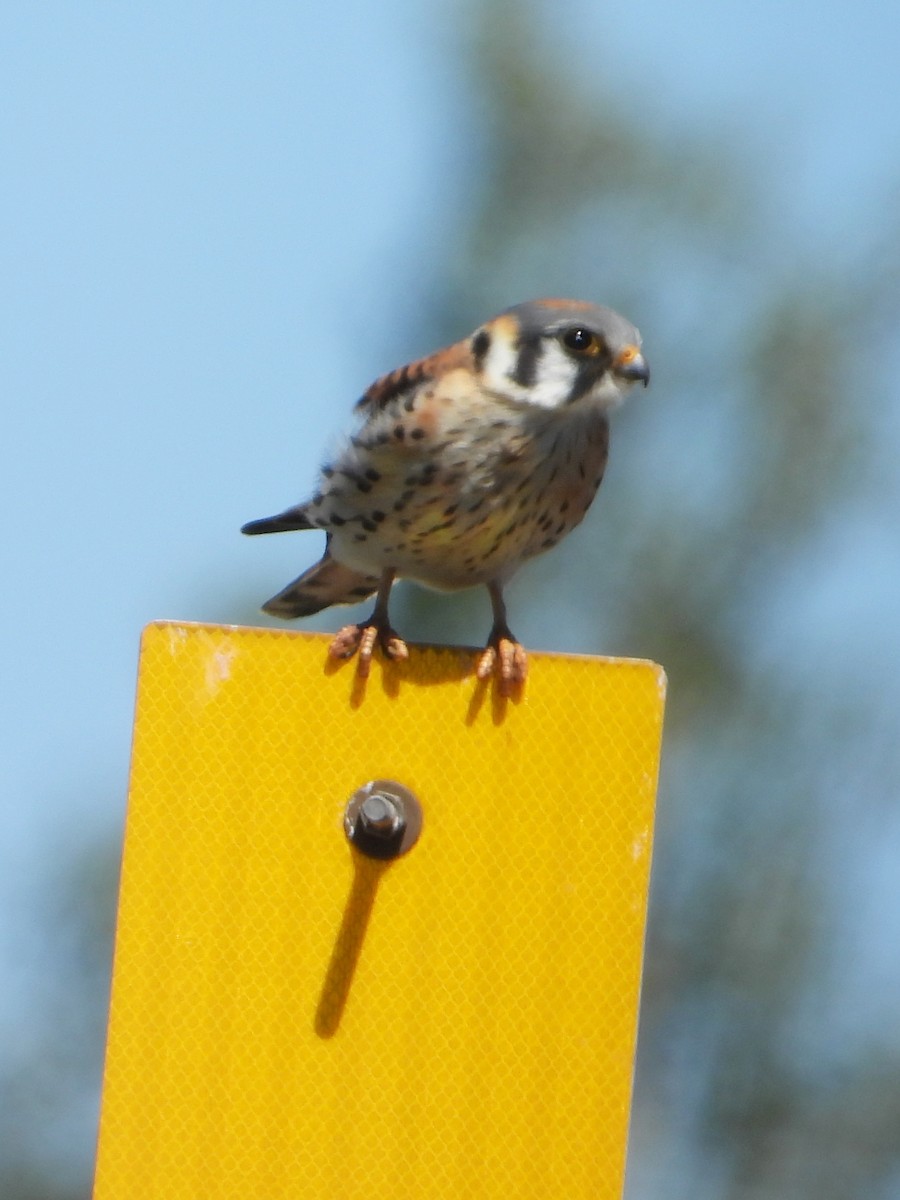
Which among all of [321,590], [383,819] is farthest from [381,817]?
[321,590]

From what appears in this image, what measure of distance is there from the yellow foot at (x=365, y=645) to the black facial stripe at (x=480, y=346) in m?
1.19

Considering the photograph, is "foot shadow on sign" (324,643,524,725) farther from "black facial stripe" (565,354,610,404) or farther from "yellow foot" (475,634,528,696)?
"black facial stripe" (565,354,610,404)

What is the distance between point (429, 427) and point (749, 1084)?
6.52m

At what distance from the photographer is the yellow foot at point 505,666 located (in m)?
2.46

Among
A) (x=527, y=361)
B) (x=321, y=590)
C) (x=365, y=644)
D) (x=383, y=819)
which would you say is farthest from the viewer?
(x=321, y=590)

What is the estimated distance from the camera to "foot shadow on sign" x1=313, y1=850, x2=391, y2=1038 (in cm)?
240

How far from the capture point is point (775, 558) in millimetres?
10281

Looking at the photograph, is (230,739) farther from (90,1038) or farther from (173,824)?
(90,1038)

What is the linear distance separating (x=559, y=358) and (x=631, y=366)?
0.44 feet

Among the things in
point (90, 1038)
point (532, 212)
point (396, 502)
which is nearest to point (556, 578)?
point (532, 212)

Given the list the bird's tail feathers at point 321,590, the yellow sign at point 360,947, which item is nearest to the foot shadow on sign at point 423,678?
the yellow sign at point 360,947

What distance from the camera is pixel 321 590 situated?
160 inches

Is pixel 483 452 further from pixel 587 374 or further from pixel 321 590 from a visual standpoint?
pixel 321 590

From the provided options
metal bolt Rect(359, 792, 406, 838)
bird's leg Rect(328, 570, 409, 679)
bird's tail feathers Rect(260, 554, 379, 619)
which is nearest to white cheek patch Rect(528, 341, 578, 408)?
bird's tail feathers Rect(260, 554, 379, 619)
